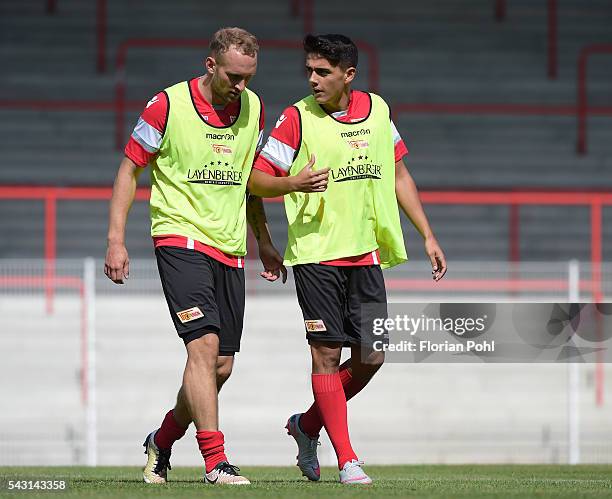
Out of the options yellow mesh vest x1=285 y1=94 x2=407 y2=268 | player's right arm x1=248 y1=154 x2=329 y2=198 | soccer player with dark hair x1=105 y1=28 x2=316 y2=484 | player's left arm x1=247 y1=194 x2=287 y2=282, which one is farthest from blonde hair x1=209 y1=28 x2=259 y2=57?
player's left arm x1=247 y1=194 x2=287 y2=282

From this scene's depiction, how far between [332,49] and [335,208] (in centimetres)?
69

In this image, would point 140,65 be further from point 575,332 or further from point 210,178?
point 210,178

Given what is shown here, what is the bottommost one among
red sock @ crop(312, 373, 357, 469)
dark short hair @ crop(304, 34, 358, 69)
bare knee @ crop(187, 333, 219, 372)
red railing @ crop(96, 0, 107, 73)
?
red sock @ crop(312, 373, 357, 469)

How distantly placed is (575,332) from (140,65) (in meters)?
7.32

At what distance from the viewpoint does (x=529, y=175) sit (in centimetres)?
1438

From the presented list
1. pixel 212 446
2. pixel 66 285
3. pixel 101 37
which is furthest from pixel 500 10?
pixel 212 446

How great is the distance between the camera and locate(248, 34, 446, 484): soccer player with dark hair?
6.21 metres

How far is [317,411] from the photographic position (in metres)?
6.55

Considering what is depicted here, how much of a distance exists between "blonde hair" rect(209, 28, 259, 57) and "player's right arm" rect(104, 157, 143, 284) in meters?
0.62

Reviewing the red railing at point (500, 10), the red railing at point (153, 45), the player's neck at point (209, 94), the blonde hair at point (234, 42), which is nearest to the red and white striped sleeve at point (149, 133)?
the player's neck at point (209, 94)

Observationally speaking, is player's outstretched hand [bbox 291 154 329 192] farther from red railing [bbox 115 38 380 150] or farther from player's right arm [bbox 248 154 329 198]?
red railing [bbox 115 38 380 150]

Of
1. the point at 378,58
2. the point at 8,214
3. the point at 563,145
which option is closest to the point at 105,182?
the point at 8,214

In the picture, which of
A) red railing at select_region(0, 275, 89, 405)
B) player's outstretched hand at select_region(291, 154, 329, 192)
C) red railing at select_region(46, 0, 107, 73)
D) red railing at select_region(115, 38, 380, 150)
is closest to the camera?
player's outstretched hand at select_region(291, 154, 329, 192)

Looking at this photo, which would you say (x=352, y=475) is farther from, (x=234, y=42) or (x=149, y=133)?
(x=234, y=42)
